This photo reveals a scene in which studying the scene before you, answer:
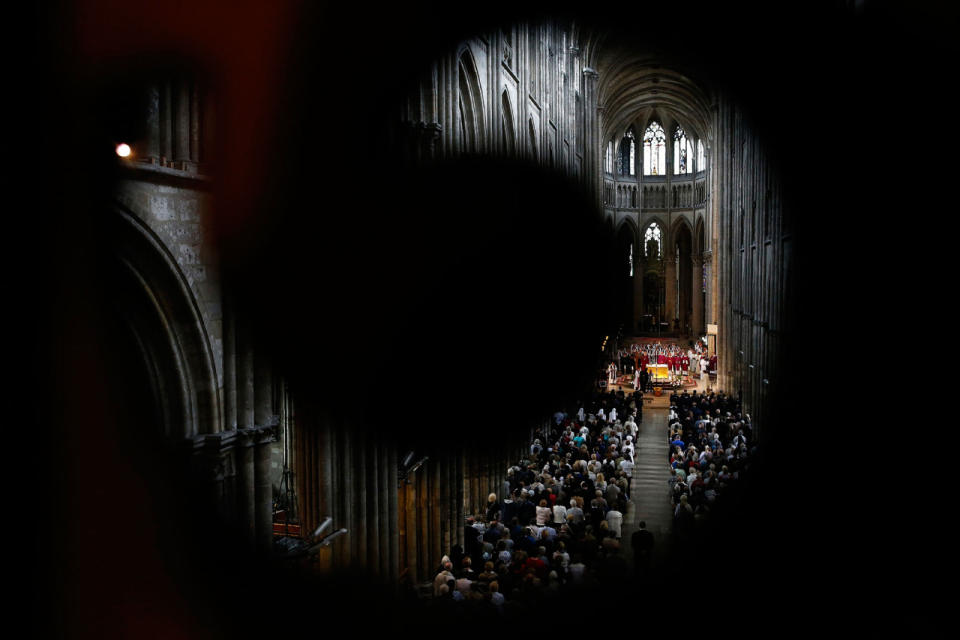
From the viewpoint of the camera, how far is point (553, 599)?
11.1ft

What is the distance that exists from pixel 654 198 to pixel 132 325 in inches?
1765

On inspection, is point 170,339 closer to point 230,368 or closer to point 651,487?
point 230,368

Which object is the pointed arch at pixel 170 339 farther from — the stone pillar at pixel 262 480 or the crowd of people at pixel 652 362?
the crowd of people at pixel 652 362

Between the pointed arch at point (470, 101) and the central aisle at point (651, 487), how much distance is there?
21.1 feet

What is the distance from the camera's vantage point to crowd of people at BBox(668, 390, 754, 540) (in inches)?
368

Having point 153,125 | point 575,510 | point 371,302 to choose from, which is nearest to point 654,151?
point 575,510

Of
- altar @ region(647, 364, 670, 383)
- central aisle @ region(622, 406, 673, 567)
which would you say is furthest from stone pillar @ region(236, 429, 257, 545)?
altar @ region(647, 364, 670, 383)

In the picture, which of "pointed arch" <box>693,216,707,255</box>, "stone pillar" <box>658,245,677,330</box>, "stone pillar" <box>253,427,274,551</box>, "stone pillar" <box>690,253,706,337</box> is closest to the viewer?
"stone pillar" <box>253,427,274,551</box>

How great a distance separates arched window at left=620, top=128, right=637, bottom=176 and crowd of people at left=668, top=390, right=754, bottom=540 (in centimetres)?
2929

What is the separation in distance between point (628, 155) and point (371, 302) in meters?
46.2

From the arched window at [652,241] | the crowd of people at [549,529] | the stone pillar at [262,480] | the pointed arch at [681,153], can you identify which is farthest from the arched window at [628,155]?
the stone pillar at [262,480]

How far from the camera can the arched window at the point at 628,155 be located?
48.0 metres

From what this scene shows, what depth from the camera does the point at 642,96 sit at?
4253 centimetres

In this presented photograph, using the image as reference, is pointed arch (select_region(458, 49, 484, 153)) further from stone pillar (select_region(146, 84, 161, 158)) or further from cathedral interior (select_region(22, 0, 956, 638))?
stone pillar (select_region(146, 84, 161, 158))
